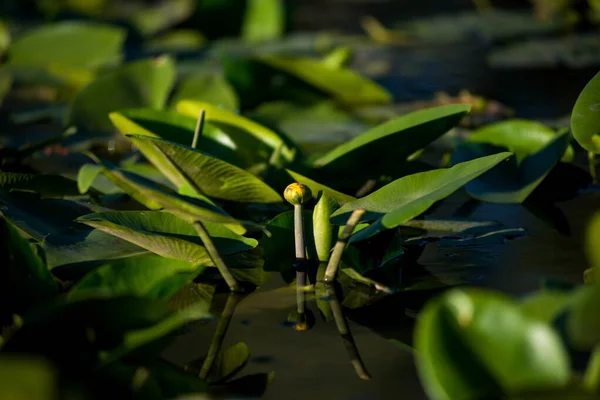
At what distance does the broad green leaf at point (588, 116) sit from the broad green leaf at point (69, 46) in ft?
5.53

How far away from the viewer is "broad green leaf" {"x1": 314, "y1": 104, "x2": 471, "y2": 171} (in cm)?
116

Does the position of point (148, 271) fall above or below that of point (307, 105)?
above

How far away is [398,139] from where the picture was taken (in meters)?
1.19

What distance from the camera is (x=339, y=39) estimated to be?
124 inches

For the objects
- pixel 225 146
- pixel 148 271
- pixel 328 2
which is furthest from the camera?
pixel 328 2

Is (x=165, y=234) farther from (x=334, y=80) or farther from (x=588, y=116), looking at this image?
(x=334, y=80)

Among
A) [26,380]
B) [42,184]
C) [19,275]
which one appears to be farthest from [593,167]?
[26,380]

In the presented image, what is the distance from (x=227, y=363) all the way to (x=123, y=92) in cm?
110

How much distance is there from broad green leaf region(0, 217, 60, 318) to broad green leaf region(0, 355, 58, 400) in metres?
0.28

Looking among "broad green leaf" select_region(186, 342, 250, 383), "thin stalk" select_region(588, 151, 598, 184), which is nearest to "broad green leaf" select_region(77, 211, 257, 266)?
"broad green leaf" select_region(186, 342, 250, 383)

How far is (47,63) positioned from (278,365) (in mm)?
2030

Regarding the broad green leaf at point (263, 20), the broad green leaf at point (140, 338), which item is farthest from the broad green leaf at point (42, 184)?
the broad green leaf at point (263, 20)

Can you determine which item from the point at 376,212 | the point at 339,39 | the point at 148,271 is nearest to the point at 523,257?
the point at 376,212

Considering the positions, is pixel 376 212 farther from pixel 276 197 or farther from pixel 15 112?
pixel 15 112
